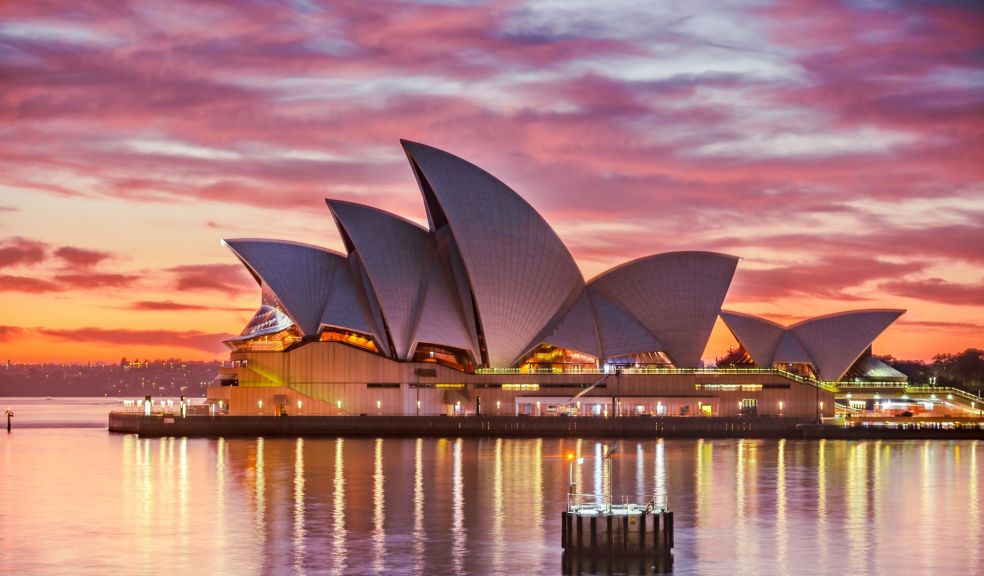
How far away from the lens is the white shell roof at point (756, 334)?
106625 mm

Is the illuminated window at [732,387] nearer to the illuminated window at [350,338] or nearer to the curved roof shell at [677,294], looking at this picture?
the curved roof shell at [677,294]

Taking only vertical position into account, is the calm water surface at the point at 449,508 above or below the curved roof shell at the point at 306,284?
below

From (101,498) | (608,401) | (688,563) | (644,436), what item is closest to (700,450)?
(644,436)

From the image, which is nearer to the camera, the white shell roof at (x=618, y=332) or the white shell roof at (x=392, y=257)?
the white shell roof at (x=392, y=257)

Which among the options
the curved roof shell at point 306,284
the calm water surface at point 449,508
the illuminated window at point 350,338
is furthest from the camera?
the illuminated window at point 350,338

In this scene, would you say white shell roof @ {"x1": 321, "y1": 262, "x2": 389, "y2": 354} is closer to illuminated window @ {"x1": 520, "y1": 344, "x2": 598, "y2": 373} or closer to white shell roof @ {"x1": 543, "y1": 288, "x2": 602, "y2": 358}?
illuminated window @ {"x1": 520, "y1": 344, "x2": 598, "y2": 373}

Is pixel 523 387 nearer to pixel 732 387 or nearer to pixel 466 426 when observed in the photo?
pixel 466 426

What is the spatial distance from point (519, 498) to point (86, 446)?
43612mm

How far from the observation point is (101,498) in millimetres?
48875

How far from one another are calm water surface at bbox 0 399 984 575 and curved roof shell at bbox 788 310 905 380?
3199 centimetres

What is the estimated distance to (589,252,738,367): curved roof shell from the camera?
94375mm

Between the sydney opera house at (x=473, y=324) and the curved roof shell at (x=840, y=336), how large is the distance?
1152cm

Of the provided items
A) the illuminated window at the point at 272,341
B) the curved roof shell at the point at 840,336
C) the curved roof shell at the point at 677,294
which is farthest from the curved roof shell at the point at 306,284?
the curved roof shell at the point at 840,336

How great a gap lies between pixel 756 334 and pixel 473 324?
28.3 m
